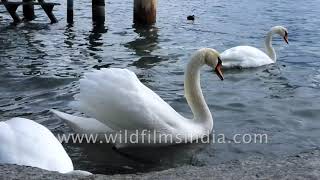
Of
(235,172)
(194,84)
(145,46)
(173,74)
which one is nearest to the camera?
(235,172)

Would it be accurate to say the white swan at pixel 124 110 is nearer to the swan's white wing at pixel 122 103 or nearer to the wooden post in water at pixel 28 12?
the swan's white wing at pixel 122 103

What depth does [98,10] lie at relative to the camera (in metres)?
16.4

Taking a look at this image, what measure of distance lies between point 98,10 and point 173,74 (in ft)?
22.3

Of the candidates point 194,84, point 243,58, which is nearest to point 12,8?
point 243,58

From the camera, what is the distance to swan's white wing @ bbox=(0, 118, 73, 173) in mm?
3426

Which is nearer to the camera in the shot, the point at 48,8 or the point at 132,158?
the point at 132,158

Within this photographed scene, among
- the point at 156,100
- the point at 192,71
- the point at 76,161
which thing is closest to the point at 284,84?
the point at 192,71

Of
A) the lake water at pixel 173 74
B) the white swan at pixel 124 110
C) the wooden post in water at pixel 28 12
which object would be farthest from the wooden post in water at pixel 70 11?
the white swan at pixel 124 110

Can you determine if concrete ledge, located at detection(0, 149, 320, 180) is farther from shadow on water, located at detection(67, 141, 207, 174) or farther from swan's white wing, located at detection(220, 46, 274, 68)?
swan's white wing, located at detection(220, 46, 274, 68)

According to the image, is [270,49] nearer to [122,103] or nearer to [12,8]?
[122,103]

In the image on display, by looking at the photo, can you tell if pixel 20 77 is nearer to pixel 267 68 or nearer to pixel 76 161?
pixel 76 161

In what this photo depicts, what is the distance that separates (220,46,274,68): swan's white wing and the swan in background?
24.9 ft

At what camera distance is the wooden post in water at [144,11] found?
621 inches

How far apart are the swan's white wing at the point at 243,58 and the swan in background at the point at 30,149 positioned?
7.58 meters
